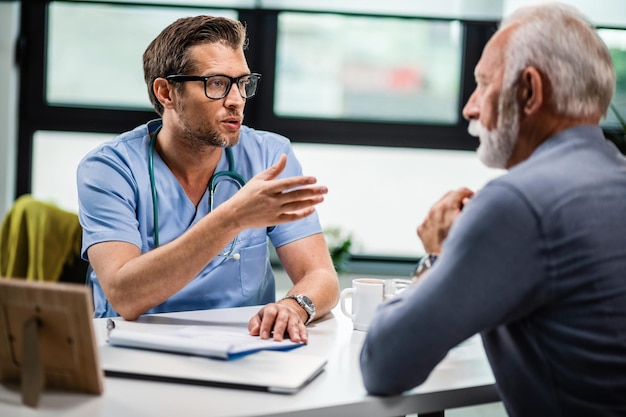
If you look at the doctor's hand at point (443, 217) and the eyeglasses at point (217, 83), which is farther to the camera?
the eyeglasses at point (217, 83)

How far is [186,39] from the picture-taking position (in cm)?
201

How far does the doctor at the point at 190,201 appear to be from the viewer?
1733 mm

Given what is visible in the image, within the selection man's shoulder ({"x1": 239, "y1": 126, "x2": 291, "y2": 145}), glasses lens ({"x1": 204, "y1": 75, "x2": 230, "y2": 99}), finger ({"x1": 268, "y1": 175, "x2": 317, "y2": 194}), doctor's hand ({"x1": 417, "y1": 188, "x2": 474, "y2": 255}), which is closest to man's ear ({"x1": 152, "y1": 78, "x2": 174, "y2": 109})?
glasses lens ({"x1": 204, "y1": 75, "x2": 230, "y2": 99})

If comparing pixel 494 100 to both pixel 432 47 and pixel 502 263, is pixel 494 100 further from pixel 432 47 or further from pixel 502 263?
pixel 432 47

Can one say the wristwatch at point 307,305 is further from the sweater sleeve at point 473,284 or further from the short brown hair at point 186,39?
the short brown hair at point 186,39

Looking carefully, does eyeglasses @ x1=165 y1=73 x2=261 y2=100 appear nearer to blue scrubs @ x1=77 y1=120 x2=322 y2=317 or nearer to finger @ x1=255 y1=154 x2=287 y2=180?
blue scrubs @ x1=77 y1=120 x2=322 y2=317

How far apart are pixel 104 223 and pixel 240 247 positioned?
0.34 meters

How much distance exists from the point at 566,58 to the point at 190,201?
1052mm

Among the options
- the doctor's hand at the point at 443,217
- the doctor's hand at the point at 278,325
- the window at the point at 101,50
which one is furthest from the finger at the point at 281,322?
the window at the point at 101,50

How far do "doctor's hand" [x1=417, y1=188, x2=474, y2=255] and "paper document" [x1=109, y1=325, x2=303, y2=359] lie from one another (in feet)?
1.08

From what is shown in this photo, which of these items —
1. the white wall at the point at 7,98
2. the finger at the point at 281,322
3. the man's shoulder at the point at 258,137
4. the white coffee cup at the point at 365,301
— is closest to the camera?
the finger at the point at 281,322

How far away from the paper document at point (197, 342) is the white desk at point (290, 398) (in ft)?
0.22

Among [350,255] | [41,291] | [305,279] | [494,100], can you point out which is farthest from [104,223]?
[350,255]

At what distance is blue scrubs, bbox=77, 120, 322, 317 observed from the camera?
6.12 ft
